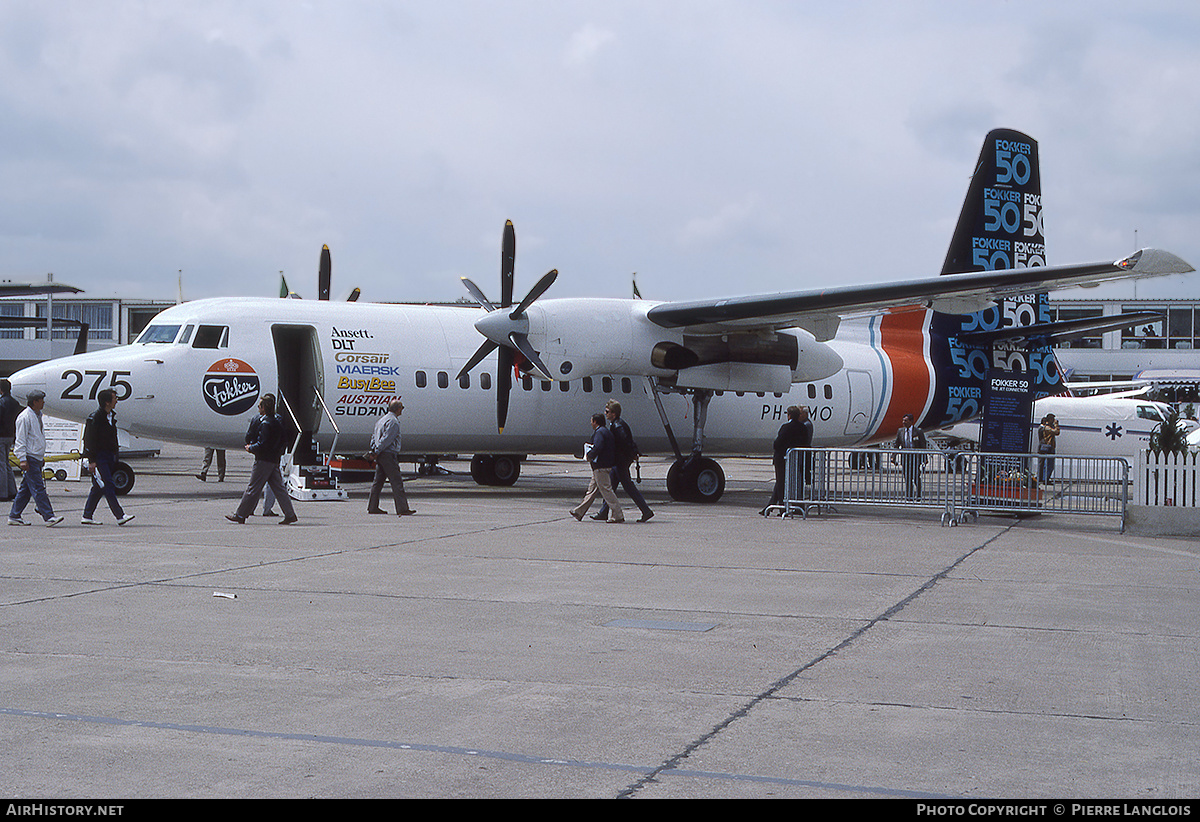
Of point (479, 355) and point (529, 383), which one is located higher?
point (479, 355)

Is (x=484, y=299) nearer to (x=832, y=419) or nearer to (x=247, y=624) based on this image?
(x=832, y=419)

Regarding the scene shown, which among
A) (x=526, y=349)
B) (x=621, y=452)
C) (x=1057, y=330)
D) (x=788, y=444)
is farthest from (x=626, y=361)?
(x=1057, y=330)

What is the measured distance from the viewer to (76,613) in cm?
841

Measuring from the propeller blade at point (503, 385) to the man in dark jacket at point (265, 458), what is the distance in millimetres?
5228

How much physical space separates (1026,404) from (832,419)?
16.7 ft

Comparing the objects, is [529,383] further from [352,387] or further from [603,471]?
[603,471]

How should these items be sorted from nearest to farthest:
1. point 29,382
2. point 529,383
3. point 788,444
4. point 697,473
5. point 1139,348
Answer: point 788,444 → point 29,382 → point 697,473 → point 529,383 → point 1139,348

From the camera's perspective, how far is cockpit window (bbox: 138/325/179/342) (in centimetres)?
1934

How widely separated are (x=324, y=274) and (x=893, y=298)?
12.1 m

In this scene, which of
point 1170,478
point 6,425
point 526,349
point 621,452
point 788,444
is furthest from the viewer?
point 526,349

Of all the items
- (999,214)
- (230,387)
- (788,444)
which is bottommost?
(788,444)

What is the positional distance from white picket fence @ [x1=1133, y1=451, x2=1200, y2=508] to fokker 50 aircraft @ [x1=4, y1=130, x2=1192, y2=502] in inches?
102

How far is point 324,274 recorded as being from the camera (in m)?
24.3

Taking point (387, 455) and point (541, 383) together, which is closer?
point (387, 455)
